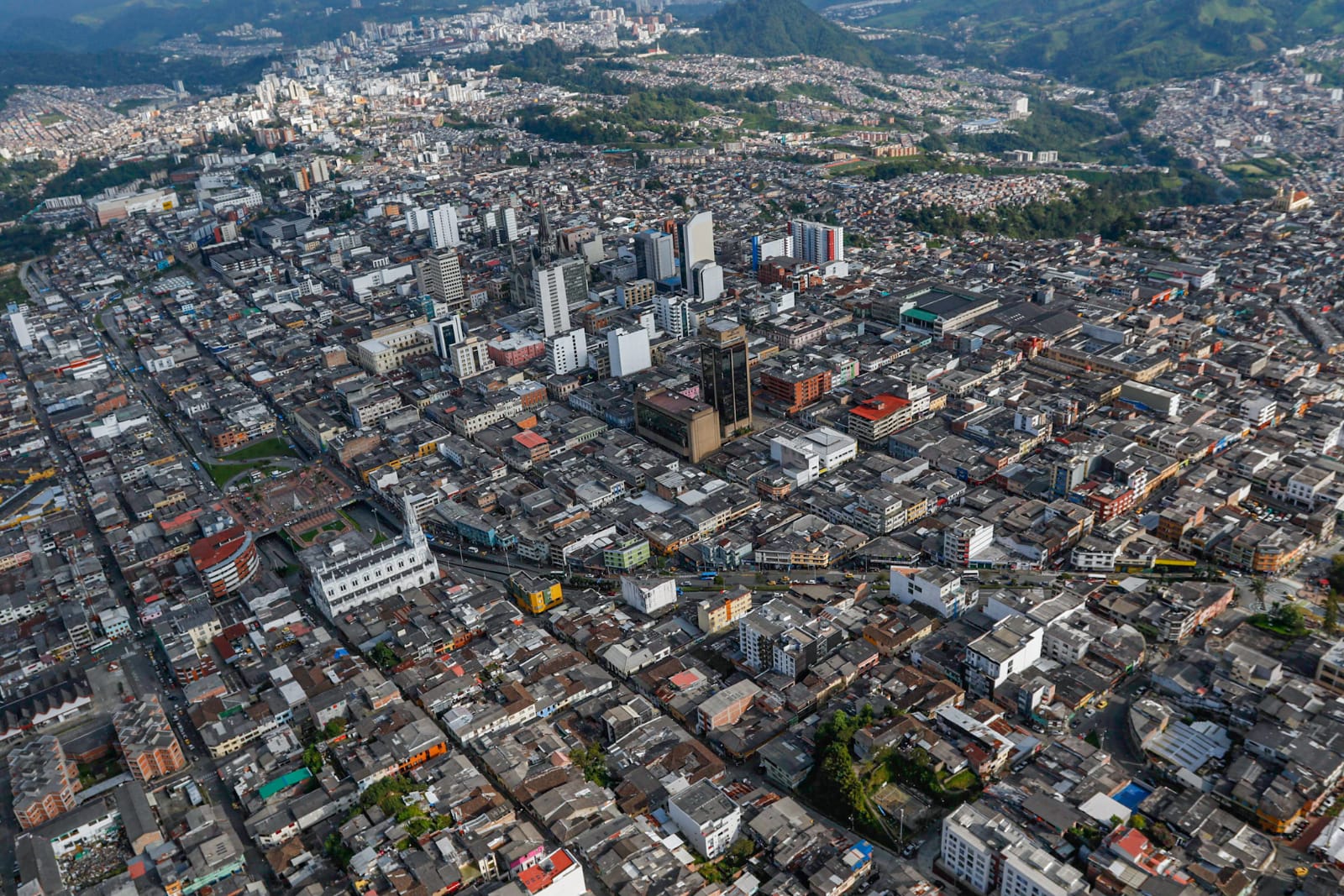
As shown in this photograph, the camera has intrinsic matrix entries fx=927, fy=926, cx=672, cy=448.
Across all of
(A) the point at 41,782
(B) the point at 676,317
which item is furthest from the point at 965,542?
(A) the point at 41,782

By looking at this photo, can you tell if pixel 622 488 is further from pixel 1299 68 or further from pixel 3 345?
pixel 1299 68

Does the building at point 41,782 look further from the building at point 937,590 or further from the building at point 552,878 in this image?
the building at point 937,590

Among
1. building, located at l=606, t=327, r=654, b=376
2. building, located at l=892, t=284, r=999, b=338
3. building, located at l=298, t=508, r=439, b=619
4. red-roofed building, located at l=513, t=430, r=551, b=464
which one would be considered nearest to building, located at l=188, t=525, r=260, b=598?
building, located at l=298, t=508, r=439, b=619

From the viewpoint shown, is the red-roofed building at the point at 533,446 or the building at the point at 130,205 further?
the building at the point at 130,205

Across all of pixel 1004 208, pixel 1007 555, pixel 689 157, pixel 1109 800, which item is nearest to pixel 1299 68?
pixel 1004 208

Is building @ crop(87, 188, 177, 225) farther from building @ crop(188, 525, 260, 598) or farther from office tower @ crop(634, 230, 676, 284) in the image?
building @ crop(188, 525, 260, 598)

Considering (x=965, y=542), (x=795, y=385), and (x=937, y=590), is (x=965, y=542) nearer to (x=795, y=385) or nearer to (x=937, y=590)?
(x=937, y=590)

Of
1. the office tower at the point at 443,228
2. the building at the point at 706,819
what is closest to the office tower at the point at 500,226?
the office tower at the point at 443,228
